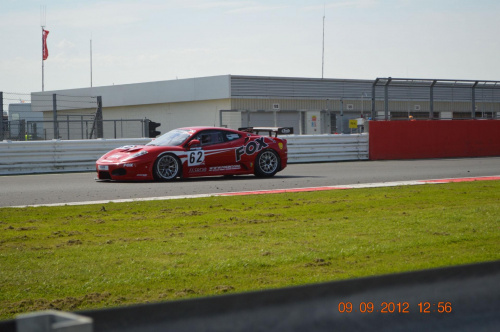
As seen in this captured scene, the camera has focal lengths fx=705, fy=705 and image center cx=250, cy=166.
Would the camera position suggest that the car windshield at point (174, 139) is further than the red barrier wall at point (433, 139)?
No

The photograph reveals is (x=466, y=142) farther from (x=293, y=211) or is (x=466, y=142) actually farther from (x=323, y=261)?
(x=323, y=261)

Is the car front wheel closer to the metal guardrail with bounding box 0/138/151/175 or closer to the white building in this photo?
the metal guardrail with bounding box 0/138/151/175

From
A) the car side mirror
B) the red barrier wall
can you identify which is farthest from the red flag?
the car side mirror

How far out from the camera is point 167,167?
14.7 m

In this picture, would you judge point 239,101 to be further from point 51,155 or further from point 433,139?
point 51,155

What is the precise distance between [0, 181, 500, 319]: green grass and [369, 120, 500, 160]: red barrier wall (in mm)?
13577

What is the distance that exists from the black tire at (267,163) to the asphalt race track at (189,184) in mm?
241

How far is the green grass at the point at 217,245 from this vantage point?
5.20m

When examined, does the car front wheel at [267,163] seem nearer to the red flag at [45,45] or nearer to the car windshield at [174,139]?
the car windshield at [174,139]

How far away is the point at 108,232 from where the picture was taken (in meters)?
7.70

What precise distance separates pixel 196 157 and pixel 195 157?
0.08 feet

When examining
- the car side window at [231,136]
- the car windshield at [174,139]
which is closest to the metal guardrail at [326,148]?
the car side window at [231,136]

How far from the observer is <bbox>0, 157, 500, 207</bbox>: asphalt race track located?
1183 centimetres

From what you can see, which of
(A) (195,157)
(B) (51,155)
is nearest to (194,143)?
(A) (195,157)
